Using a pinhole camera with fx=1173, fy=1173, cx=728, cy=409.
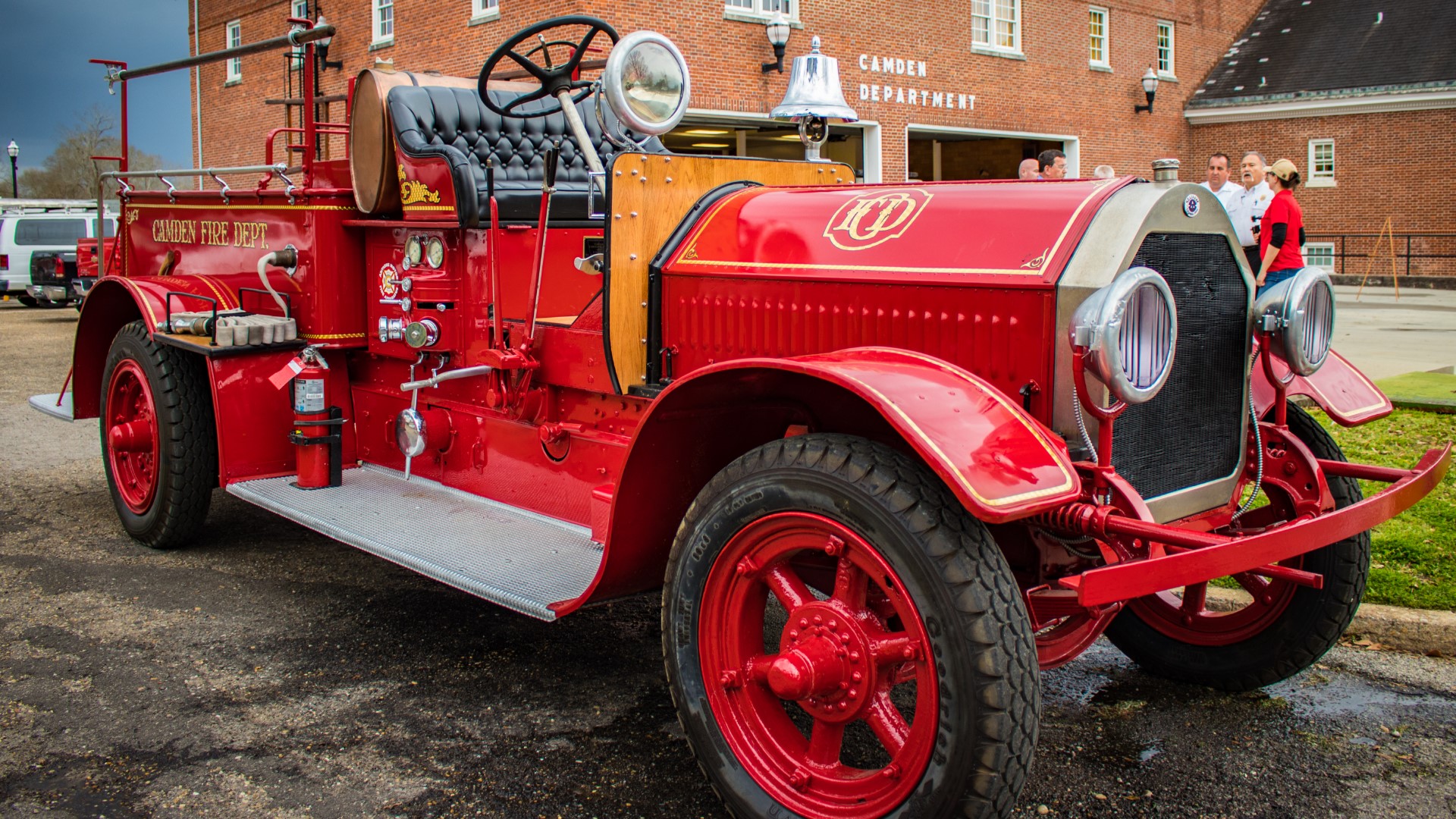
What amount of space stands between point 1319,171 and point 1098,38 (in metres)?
7.22

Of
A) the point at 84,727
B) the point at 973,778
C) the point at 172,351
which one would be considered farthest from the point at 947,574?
the point at 172,351

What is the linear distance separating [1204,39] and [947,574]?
28750mm

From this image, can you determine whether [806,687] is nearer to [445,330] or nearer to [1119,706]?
[1119,706]

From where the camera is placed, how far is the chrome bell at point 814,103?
434 cm

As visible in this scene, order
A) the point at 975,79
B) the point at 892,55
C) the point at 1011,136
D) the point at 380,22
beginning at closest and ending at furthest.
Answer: the point at 892,55
the point at 380,22
the point at 975,79
the point at 1011,136

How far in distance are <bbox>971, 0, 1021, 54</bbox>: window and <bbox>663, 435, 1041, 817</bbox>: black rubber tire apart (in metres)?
19.8

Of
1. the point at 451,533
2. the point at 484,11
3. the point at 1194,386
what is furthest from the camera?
the point at 484,11

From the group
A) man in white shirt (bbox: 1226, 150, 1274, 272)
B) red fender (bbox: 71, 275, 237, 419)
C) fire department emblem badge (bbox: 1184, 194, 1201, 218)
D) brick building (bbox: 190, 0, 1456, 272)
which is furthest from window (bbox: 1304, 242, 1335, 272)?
fire department emblem badge (bbox: 1184, 194, 1201, 218)

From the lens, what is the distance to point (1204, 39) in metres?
27.4

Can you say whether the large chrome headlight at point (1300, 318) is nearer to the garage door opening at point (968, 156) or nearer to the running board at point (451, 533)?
the running board at point (451, 533)

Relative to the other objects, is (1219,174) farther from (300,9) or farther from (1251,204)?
(300,9)

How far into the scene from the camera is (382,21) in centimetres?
1978

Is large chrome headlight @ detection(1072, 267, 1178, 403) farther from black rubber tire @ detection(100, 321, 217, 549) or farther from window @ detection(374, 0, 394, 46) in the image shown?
window @ detection(374, 0, 394, 46)

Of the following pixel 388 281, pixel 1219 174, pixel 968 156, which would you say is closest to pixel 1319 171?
pixel 968 156
